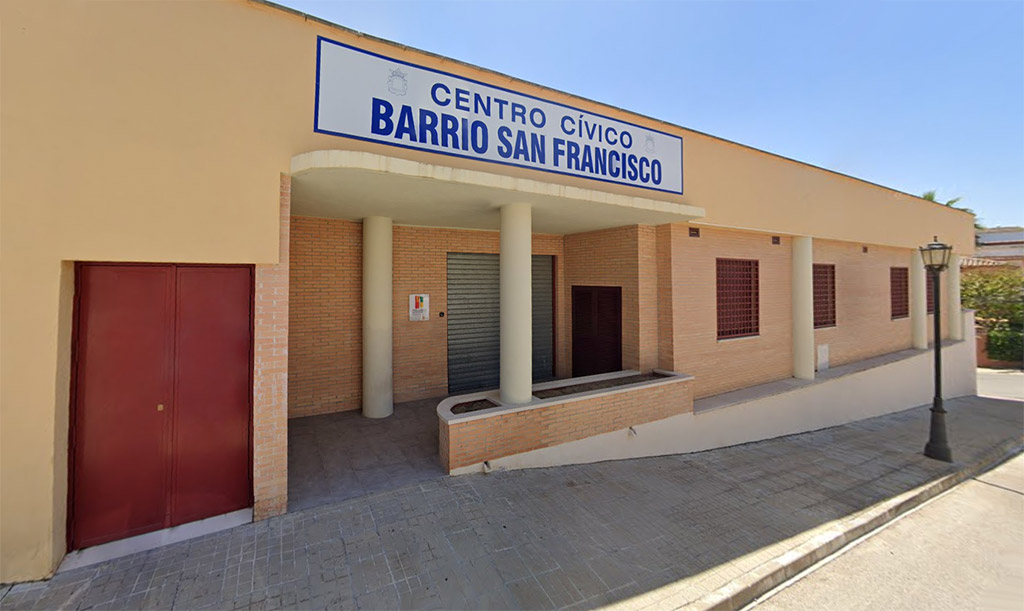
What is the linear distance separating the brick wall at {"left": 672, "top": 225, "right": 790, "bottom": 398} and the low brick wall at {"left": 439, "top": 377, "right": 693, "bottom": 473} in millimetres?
1137

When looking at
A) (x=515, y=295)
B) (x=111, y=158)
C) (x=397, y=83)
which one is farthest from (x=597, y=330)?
(x=111, y=158)

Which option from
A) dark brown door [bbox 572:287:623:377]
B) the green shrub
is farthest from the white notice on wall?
the green shrub

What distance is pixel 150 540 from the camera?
3.92 m

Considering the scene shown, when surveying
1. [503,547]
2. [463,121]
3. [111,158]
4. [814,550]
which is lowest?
[814,550]

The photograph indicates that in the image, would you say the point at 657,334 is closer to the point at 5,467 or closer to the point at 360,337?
the point at 360,337

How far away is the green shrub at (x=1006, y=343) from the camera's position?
2122 centimetres

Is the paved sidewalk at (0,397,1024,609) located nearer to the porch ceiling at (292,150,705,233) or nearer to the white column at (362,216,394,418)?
the white column at (362,216,394,418)

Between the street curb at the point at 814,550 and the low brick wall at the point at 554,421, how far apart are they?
8.97 feet

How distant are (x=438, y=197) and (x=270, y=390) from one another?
320cm

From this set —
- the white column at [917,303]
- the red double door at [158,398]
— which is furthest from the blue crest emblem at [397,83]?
the white column at [917,303]

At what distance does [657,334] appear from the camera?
8352mm

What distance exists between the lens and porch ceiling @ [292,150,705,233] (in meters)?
4.46

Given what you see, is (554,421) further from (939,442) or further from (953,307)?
(953,307)

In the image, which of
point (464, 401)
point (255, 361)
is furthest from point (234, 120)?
point (464, 401)
